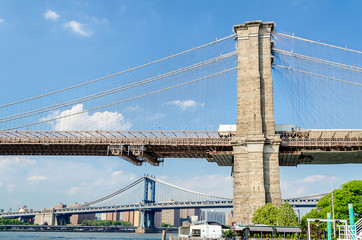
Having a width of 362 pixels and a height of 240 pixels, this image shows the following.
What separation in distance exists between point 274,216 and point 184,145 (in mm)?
18822

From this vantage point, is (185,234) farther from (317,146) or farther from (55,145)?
(55,145)

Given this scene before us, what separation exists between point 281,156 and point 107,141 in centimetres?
2771

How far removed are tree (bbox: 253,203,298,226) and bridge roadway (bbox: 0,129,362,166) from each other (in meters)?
10.6

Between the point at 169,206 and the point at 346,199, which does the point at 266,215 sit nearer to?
the point at 346,199

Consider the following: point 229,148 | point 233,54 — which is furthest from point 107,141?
point 233,54

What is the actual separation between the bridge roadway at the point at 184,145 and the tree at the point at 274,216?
10577mm

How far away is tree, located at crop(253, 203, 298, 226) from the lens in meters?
46.2

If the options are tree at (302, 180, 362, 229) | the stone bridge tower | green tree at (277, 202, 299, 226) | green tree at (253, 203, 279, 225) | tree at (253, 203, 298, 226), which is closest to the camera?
green tree at (253, 203, 279, 225)

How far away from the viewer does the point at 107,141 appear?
6212 cm

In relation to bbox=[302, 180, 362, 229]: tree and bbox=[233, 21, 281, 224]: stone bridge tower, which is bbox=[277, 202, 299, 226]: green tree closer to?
bbox=[233, 21, 281, 224]: stone bridge tower

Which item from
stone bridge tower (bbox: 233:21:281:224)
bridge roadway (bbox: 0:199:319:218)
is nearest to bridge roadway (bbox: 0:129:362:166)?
stone bridge tower (bbox: 233:21:281:224)

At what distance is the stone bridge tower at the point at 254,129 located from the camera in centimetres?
5106

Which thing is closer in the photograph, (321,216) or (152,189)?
(321,216)

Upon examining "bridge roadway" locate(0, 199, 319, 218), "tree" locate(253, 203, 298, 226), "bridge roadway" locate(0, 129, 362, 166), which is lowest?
"bridge roadway" locate(0, 199, 319, 218)
